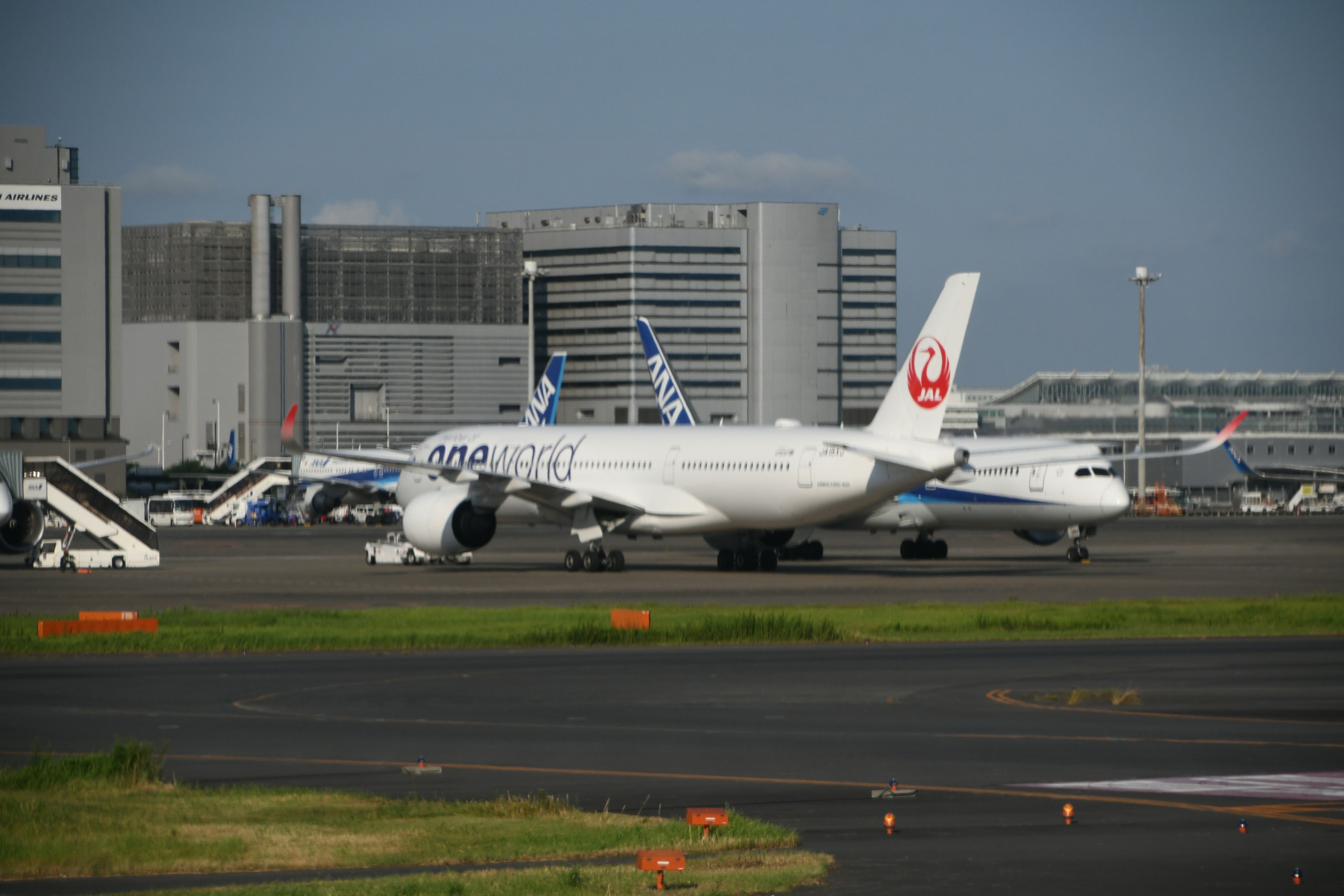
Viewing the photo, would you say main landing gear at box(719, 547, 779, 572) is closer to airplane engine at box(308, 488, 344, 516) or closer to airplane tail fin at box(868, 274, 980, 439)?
airplane tail fin at box(868, 274, 980, 439)

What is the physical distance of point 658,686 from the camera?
22.3 m

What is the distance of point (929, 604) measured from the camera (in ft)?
117

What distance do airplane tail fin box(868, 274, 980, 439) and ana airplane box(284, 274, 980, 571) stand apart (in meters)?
0.03

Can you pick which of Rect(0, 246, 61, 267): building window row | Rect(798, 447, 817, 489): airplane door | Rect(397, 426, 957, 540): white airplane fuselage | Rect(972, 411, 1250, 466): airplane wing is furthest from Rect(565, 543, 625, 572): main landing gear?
Rect(0, 246, 61, 267): building window row

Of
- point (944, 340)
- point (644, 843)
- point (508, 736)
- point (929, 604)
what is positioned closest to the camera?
point (644, 843)

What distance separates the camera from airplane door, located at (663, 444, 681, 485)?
161ft

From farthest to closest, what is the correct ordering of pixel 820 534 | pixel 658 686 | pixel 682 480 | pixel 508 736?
pixel 820 534 → pixel 682 480 → pixel 658 686 → pixel 508 736

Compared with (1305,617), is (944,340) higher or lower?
higher

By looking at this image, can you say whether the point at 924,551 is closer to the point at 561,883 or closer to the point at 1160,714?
the point at 1160,714

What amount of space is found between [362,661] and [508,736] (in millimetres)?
8603

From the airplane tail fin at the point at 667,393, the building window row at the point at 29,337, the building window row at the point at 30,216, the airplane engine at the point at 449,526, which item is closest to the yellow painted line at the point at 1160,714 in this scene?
the airplane engine at the point at 449,526

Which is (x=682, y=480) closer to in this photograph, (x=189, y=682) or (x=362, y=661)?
(x=362, y=661)

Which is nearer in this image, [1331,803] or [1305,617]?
[1331,803]

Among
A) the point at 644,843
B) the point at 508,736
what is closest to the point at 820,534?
the point at 508,736
